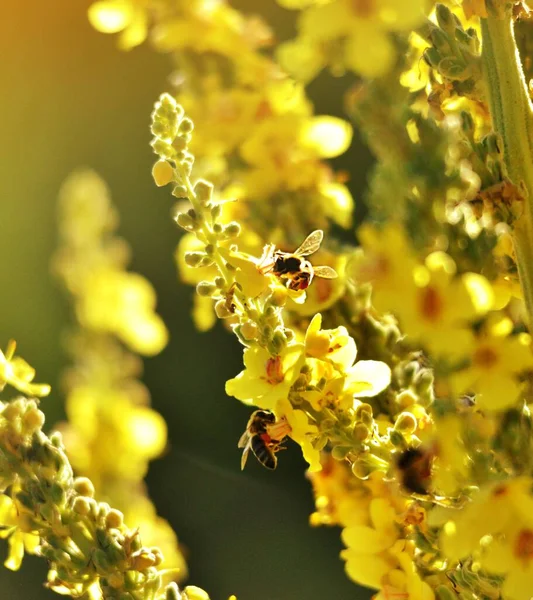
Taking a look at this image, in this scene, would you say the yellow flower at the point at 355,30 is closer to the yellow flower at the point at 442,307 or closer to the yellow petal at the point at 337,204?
the yellow flower at the point at 442,307

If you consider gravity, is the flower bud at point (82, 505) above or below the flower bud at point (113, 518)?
above

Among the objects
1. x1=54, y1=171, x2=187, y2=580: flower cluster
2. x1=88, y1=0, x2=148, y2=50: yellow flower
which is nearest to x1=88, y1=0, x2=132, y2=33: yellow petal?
x1=88, y1=0, x2=148, y2=50: yellow flower

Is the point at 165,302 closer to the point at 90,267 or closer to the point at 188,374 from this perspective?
the point at 188,374

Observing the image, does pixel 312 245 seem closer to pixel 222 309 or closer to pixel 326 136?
pixel 222 309

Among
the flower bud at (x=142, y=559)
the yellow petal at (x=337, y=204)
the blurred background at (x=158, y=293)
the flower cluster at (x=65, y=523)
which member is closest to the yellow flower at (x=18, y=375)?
the flower cluster at (x=65, y=523)

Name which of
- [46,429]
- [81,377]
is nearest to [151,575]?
[81,377]

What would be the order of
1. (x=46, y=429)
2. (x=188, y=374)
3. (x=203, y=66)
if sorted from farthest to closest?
(x=188, y=374) → (x=46, y=429) → (x=203, y=66)
